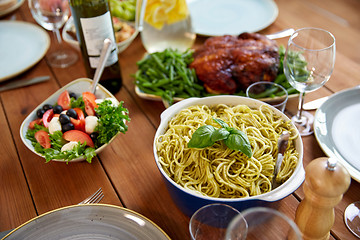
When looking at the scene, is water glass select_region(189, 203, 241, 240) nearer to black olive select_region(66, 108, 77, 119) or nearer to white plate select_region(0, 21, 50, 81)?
black olive select_region(66, 108, 77, 119)

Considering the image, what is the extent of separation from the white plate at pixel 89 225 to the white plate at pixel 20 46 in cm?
90

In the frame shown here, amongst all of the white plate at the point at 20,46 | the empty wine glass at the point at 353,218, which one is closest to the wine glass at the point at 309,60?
the empty wine glass at the point at 353,218

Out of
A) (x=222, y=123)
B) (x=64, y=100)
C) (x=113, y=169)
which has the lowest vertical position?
(x=113, y=169)

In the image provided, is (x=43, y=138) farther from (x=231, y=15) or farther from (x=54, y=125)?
(x=231, y=15)

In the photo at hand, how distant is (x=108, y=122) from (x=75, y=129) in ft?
0.44

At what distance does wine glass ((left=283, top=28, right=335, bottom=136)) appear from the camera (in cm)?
109

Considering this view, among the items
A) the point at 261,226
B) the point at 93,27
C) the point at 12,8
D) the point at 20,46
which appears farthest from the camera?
the point at 12,8

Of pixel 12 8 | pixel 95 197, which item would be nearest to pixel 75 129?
pixel 95 197

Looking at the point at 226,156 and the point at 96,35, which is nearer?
the point at 226,156

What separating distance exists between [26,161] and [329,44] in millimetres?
1114

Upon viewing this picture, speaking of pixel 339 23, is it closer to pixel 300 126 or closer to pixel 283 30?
pixel 283 30

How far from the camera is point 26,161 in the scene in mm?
1230

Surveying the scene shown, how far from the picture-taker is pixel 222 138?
3.08ft

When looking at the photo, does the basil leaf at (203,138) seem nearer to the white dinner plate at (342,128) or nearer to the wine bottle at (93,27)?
the white dinner plate at (342,128)
